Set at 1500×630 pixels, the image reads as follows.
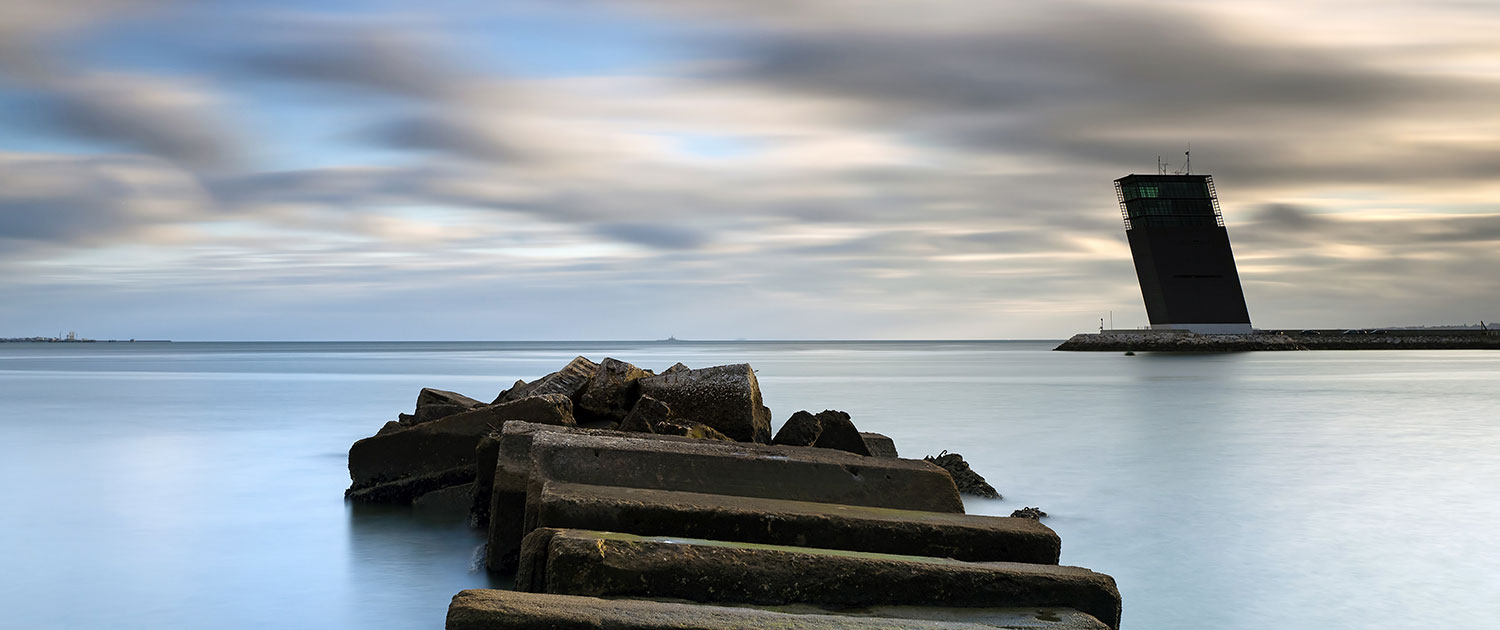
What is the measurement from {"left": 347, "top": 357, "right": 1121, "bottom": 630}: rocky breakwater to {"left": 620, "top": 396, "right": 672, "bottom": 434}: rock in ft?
1.67

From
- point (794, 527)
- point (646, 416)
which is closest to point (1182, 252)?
point (646, 416)

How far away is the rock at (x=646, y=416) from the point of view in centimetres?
775

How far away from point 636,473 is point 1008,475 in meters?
7.35

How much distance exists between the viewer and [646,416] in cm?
788

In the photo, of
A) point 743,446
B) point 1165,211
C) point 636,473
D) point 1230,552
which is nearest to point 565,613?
point 636,473

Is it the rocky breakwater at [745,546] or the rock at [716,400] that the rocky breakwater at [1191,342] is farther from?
the rocky breakwater at [745,546]

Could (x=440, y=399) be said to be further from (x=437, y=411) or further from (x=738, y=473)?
(x=738, y=473)

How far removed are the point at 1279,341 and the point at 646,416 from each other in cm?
7980

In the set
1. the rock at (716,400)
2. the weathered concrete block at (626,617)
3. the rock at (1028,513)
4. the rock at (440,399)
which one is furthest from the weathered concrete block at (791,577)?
the rock at (440,399)

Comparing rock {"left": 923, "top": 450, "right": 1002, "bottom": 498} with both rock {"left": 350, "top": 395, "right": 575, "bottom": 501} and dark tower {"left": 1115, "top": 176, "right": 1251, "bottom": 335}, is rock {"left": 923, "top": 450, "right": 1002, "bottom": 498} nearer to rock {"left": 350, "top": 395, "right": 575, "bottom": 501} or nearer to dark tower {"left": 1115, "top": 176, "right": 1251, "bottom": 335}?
rock {"left": 350, "top": 395, "right": 575, "bottom": 501}

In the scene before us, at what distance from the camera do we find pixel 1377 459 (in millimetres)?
13719

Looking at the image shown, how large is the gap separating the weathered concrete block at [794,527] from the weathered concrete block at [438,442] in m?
3.27

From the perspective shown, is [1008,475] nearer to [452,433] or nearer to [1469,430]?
[452,433]

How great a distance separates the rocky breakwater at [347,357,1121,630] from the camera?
3.52 metres
